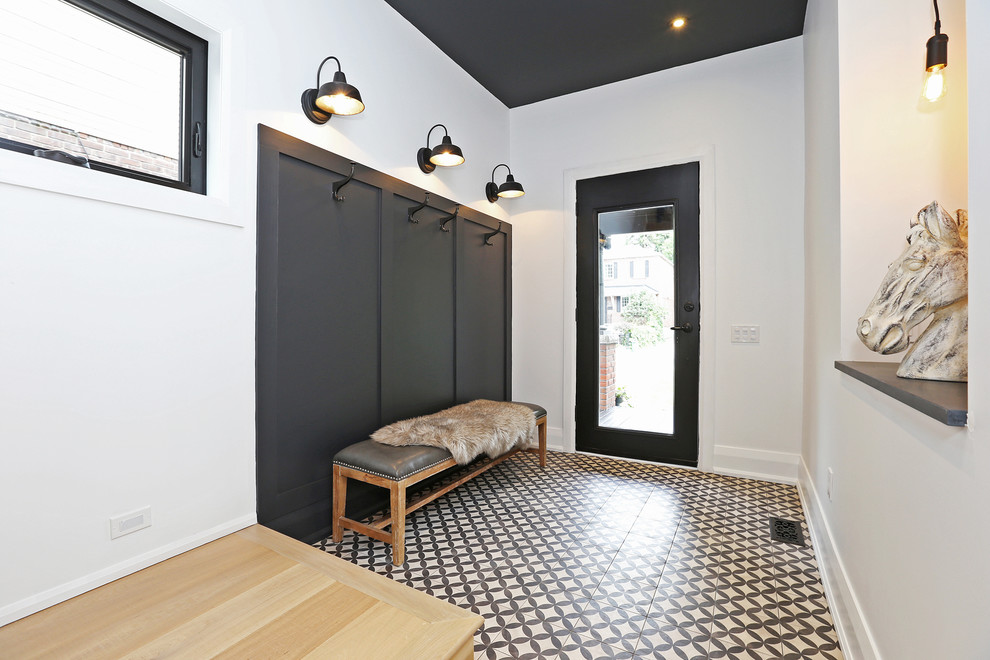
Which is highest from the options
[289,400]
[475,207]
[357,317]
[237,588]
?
[475,207]

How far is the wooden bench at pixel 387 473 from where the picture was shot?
202 cm

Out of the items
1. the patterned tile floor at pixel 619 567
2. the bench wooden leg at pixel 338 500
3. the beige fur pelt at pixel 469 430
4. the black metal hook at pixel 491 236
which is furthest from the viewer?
the black metal hook at pixel 491 236

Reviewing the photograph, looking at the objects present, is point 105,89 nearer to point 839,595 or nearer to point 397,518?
point 397,518

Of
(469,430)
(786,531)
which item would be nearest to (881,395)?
(786,531)

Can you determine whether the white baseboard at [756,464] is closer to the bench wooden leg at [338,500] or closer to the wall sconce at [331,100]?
the bench wooden leg at [338,500]

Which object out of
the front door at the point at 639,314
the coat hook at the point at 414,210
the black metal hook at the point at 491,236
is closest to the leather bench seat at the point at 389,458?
the coat hook at the point at 414,210

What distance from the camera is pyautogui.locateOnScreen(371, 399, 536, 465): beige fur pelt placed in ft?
7.56

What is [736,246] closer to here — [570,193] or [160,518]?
A: [570,193]

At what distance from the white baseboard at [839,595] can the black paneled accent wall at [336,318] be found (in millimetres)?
2054

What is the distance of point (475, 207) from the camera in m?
3.55

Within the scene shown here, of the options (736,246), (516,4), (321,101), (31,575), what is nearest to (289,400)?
(31,575)

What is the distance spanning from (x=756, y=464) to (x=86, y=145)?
3824mm

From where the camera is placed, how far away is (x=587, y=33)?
9.75ft

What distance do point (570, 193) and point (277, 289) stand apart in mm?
2484
